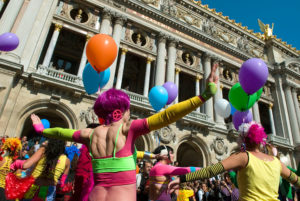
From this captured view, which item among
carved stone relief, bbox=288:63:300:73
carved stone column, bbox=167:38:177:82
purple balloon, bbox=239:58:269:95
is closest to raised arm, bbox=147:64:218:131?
purple balloon, bbox=239:58:269:95

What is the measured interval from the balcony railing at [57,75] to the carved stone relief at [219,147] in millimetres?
10738

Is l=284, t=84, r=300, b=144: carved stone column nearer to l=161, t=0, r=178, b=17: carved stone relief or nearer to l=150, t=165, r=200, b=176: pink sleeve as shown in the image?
l=161, t=0, r=178, b=17: carved stone relief

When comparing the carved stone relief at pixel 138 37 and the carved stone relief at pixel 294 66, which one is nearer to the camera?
the carved stone relief at pixel 138 37

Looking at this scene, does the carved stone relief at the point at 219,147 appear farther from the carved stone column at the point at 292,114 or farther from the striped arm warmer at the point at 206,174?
the striped arm warmer at the point at 206,174

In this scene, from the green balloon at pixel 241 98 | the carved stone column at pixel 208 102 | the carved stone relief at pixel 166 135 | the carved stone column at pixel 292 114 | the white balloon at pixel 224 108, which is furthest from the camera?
the carved stone column at pixel 292 114

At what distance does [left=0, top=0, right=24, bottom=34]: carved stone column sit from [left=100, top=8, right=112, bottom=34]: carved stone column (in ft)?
16.5

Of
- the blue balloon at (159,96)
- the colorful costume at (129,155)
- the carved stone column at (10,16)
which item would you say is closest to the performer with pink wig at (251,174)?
the colorful costume at (129,155)

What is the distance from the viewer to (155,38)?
54.0ft

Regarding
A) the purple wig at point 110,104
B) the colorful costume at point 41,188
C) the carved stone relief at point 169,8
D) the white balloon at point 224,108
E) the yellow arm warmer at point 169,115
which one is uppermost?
the carved stone relief at point 169,8

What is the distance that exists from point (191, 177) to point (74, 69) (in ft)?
51.5

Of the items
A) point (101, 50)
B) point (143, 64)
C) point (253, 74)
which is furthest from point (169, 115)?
point (143, 64)

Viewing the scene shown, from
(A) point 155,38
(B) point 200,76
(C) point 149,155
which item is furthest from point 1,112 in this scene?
(B) point 200,76

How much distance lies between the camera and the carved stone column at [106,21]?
13863 mm

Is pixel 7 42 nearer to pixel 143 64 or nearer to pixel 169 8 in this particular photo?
pixel 143 64
